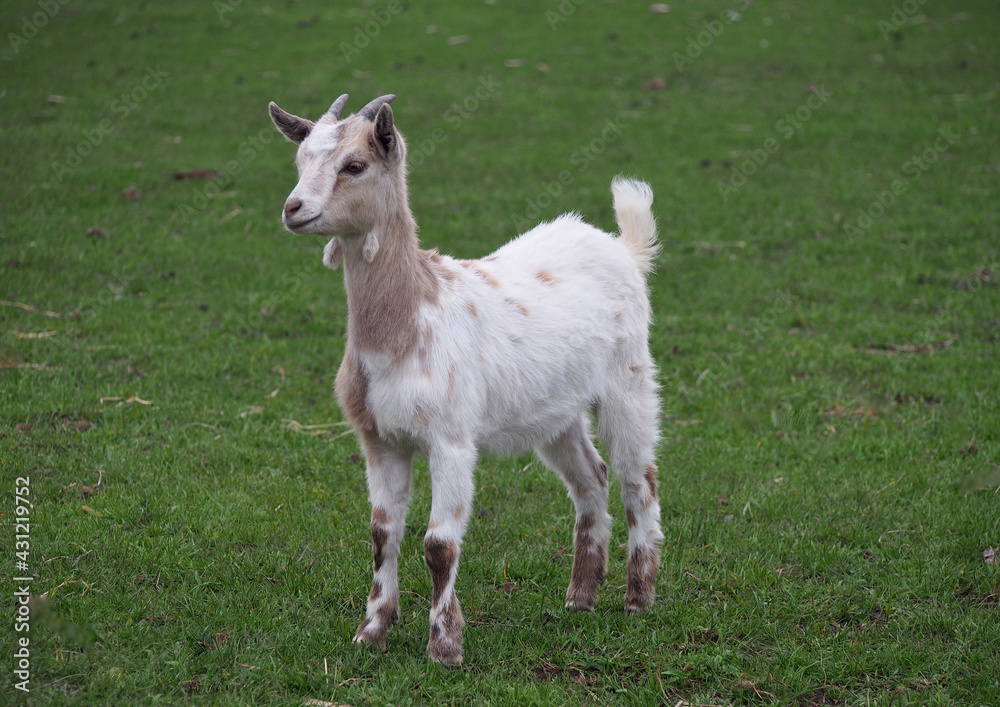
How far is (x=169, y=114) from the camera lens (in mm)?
14594

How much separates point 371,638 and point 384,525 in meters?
0.54

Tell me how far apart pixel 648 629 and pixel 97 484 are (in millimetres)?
3391

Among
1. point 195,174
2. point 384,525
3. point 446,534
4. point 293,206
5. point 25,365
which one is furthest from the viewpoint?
point 195,174

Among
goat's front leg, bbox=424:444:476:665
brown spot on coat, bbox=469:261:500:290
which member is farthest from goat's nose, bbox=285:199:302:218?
goat's front leg, bbox=424:444:476:665

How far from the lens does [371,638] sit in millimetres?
4492

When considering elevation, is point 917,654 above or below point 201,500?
above

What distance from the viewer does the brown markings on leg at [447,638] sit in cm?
435

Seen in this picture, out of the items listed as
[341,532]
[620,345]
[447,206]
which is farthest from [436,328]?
[447,206]

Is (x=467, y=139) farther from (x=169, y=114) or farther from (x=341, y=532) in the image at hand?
(x=341, y=532)

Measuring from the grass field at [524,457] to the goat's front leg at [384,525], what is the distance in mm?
150

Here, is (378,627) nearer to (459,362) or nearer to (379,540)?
(379,540)

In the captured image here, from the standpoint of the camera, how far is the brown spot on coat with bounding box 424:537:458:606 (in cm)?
427

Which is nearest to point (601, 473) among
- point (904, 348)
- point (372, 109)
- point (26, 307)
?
point (372, 109)

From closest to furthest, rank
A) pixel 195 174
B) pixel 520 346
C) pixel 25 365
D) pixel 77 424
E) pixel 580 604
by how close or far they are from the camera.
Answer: pixel 520 346 < pixel 580 604 < pixel 77 424 < pixel 25 365 < pixel 195 174
